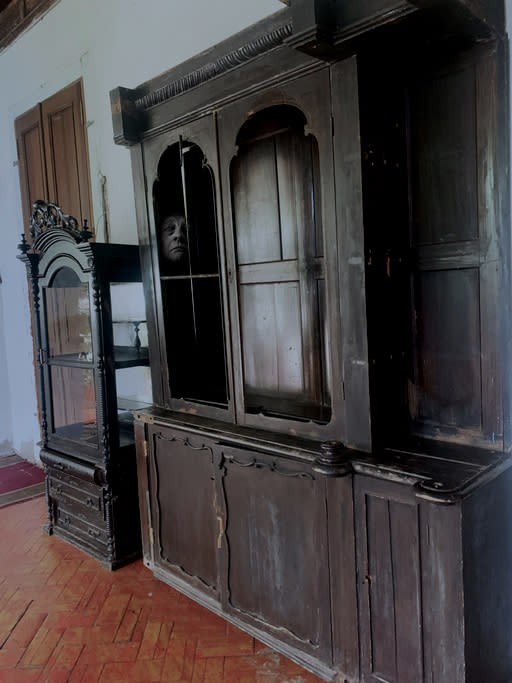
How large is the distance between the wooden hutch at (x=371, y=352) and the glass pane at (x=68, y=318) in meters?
1.17

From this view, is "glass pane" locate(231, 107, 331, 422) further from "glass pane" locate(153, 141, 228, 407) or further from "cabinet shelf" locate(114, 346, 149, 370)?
"cabinet shelf" locate(114, 346, 149, 370)

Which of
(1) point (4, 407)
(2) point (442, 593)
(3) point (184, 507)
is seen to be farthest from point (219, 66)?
(1) point (4, 407)

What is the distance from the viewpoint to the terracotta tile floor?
2.25 meters

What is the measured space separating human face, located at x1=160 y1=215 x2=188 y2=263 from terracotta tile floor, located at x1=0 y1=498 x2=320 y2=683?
186 cm

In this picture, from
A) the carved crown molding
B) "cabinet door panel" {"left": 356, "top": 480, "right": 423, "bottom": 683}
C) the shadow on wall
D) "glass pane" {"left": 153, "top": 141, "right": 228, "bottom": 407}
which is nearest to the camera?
"cabinet door panel" {"left": 356, "top": 480, "right": 423, "bottom": 683}

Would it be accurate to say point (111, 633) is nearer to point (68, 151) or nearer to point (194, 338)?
point (194, 338)

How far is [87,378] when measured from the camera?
339 centimetres

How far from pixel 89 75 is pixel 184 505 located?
3214 mm

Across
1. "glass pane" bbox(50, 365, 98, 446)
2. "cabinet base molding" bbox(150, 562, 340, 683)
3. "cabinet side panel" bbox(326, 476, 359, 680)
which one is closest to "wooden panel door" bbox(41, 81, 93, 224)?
"glass pane" bbox(50, 365, 98, 446)

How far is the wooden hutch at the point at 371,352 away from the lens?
1737 millimetres

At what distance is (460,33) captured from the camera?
69.2 inches

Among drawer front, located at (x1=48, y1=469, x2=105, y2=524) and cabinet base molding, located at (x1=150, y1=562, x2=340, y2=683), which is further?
drawer front, located at (x1=48, y1=469, x2=105, y2=524)

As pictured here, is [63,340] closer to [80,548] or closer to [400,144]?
[80,548]

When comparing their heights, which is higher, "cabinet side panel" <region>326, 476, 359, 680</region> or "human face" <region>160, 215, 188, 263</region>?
"human face" <region>160, 215, 188, 263</region>
